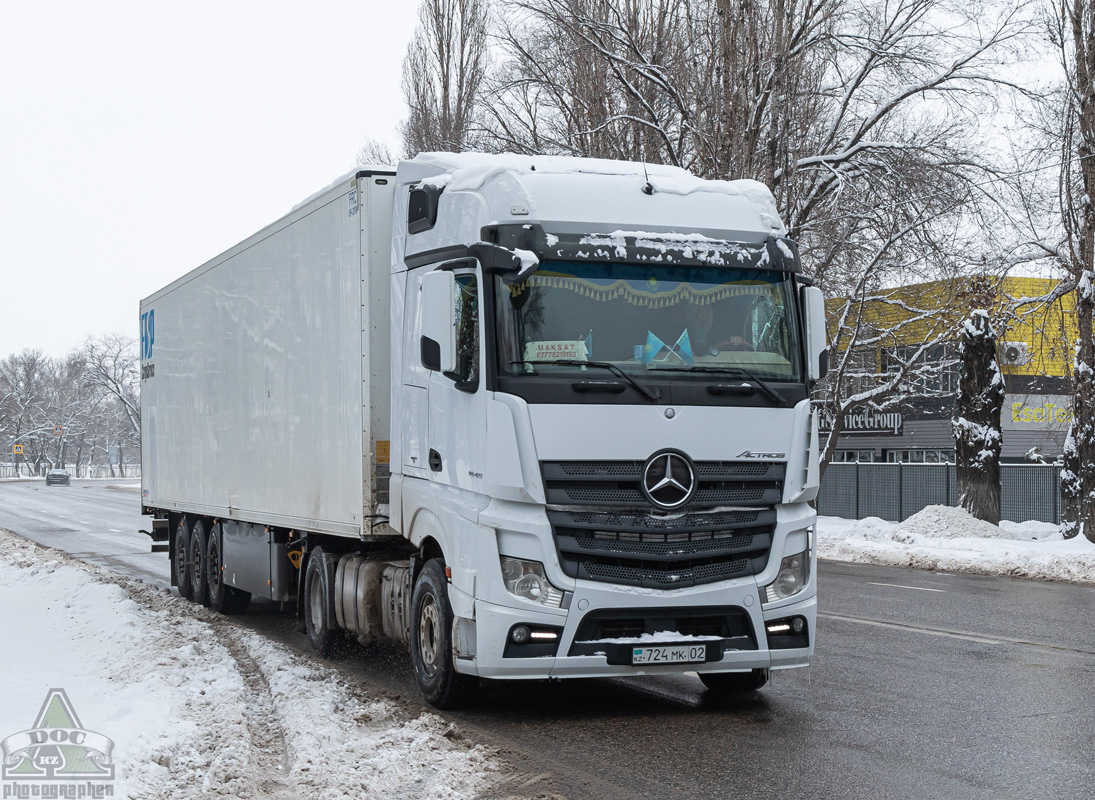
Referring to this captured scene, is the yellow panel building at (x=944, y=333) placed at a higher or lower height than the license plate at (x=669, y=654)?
higher

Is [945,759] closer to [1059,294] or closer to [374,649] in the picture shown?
[374,649]

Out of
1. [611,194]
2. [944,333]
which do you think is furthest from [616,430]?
[944,333]

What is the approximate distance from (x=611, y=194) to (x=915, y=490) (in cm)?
2557

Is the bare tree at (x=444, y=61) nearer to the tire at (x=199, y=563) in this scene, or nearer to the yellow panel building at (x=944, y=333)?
the yellow panel building at (x=944, y=333)

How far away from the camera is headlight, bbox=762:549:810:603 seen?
770cm

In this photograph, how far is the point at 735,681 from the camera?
8492 millimetres

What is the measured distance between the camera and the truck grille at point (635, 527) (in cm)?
732

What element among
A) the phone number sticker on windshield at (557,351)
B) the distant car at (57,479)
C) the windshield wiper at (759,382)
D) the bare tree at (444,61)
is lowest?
the distant car at (57,479)

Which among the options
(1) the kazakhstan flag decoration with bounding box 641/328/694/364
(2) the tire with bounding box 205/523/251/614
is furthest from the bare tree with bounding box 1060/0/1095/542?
(1) the kazakhstan flag decoration with bounding box 641/328/694/364

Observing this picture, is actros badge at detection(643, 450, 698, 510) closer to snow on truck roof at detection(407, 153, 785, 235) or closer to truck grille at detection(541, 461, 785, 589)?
truck grille at detection(541, 461, 785, 589)

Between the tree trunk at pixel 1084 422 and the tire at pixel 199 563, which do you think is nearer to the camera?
the tire at pixel 199 563

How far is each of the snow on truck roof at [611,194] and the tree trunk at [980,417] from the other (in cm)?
1830

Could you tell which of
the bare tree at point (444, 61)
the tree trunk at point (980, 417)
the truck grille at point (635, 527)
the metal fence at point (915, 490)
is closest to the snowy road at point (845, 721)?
the truck grille at point (635, 527)

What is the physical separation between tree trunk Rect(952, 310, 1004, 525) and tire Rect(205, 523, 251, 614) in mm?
16420
